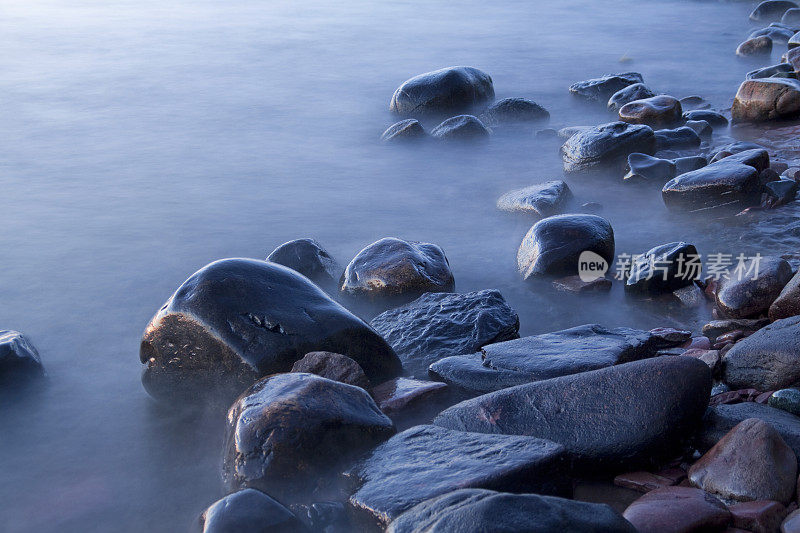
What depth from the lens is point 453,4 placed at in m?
14.4

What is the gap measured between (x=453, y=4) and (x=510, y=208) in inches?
396

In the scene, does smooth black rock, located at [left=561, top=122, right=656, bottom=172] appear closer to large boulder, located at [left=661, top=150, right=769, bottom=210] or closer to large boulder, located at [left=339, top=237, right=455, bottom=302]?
large boulder, located at [left=661, top=150, right=769, bottom=210]

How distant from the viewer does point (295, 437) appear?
260 cm

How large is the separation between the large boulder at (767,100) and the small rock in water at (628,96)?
985mm

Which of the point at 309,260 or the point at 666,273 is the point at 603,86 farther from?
the point at 309,260

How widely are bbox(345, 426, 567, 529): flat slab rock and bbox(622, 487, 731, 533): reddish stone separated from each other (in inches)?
10.7

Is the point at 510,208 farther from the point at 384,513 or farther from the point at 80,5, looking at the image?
the point at 80,5

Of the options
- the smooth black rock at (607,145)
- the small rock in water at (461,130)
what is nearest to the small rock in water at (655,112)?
the smooth black rock at (607,145)

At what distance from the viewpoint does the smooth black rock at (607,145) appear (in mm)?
5922

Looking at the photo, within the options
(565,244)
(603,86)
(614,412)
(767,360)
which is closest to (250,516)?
(614,412)

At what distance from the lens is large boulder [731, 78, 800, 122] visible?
257 inches

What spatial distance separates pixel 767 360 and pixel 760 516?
92 cm

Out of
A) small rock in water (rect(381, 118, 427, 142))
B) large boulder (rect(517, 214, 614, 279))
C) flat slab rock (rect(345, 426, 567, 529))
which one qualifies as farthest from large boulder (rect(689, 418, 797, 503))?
small rock in water (rect(381, 118, 427, 142))

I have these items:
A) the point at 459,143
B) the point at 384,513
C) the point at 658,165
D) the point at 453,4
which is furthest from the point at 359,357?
the point at 453,4
